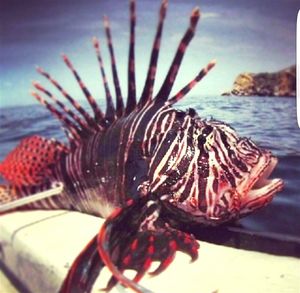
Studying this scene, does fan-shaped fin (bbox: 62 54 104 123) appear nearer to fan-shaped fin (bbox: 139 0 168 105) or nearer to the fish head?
fan-shaped fin (bbox: 139 0 168 105)

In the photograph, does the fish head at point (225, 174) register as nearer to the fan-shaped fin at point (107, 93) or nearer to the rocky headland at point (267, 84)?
the rocky headland at point (267, 84)

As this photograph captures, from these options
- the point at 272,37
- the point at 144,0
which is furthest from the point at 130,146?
the point at 272,37

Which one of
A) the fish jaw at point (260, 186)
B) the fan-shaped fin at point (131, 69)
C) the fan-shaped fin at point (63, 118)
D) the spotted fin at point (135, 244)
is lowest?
the spotted fin at point (135, 244)

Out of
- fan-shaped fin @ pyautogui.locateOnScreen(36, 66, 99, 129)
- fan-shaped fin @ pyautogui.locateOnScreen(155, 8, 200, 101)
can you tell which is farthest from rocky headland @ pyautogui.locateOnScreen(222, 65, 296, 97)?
fan-shaped fin @ pyautogui.locateOnScreen(36, 66, 99, 129)

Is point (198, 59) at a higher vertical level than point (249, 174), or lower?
higher

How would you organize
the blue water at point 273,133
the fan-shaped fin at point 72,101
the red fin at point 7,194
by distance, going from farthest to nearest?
the red fin at point 7,194 → the fan-shaped fin at point 72,101 → the blue water at point 273,133

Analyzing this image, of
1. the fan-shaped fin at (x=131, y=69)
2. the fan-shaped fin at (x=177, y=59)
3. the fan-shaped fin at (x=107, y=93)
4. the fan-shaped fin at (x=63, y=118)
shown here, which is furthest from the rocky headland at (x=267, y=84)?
the fan-shaped fin at (x=63, y=118)

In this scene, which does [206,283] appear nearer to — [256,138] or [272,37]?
[256,138]
